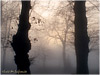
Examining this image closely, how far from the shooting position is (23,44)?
6.63 metres

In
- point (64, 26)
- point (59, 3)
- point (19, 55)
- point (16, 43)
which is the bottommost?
point (19, 55)

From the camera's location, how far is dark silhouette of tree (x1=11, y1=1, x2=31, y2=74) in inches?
259

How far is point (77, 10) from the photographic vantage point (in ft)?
21.8

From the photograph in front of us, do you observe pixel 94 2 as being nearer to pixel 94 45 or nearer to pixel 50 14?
pixel 50 14

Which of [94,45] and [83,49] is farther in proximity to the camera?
[94,45]

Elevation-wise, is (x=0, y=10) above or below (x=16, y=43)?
above

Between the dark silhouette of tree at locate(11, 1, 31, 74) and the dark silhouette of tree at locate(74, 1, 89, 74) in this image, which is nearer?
the dark silhouette of tree at locate(74, 1, 89, 74)

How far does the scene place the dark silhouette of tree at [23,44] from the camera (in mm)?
6566

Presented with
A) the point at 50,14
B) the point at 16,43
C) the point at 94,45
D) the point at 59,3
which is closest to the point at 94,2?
the point at 59,3

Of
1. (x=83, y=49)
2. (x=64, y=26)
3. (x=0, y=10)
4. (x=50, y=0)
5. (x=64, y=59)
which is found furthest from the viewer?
(x=64, y=59)

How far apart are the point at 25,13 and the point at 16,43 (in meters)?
1.20

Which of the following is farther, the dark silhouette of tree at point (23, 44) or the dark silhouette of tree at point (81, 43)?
the dark silhouette of tree at point (23, 44)

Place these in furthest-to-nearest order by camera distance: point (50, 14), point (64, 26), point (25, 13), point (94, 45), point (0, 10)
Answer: point (94, 45)
point (64, 26)
point (0, 10)
point (50, 14)
point (25, 13)

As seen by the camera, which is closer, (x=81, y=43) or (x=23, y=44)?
(x=81, y=43)
